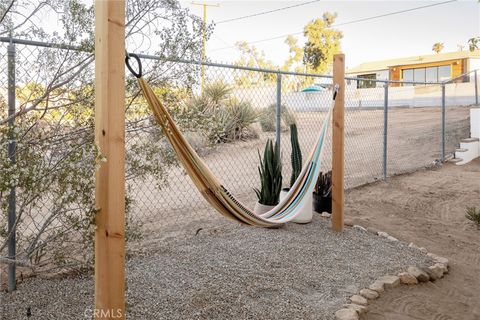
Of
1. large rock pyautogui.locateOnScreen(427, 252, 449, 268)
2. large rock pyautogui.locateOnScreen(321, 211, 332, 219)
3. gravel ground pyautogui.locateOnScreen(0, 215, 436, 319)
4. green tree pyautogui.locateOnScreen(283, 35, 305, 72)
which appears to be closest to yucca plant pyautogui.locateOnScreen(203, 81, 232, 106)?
large rock pyautogui.locateOnScreen(321, 211, 332, 219)

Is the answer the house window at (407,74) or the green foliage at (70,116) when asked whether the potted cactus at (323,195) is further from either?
the house window at (407,74)

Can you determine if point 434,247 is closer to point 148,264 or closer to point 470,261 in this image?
point 470,261

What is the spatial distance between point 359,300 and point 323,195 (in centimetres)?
196

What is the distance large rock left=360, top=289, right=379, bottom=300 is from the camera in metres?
2.65

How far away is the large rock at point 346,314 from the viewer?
2324mm

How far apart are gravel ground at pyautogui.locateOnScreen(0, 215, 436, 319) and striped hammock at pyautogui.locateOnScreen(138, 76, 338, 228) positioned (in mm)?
255

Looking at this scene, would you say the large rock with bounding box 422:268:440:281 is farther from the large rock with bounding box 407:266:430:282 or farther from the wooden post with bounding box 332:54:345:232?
the wooden post with bounding box 332:54:345:232

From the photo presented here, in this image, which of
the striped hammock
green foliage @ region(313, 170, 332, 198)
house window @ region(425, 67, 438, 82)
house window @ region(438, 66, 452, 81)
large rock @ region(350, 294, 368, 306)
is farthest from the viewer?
house window @ region(425, 67, 438, 82)

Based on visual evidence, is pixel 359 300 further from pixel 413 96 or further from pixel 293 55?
pixel 293 55

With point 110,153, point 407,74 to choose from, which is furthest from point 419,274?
point 407,74

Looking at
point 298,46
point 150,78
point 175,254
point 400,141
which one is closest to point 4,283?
point 175,254

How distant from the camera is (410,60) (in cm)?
2461

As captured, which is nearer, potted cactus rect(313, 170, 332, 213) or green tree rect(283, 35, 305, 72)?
potted cactus rect(313, 170, 332, 213)

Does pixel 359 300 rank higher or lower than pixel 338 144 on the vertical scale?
lower
